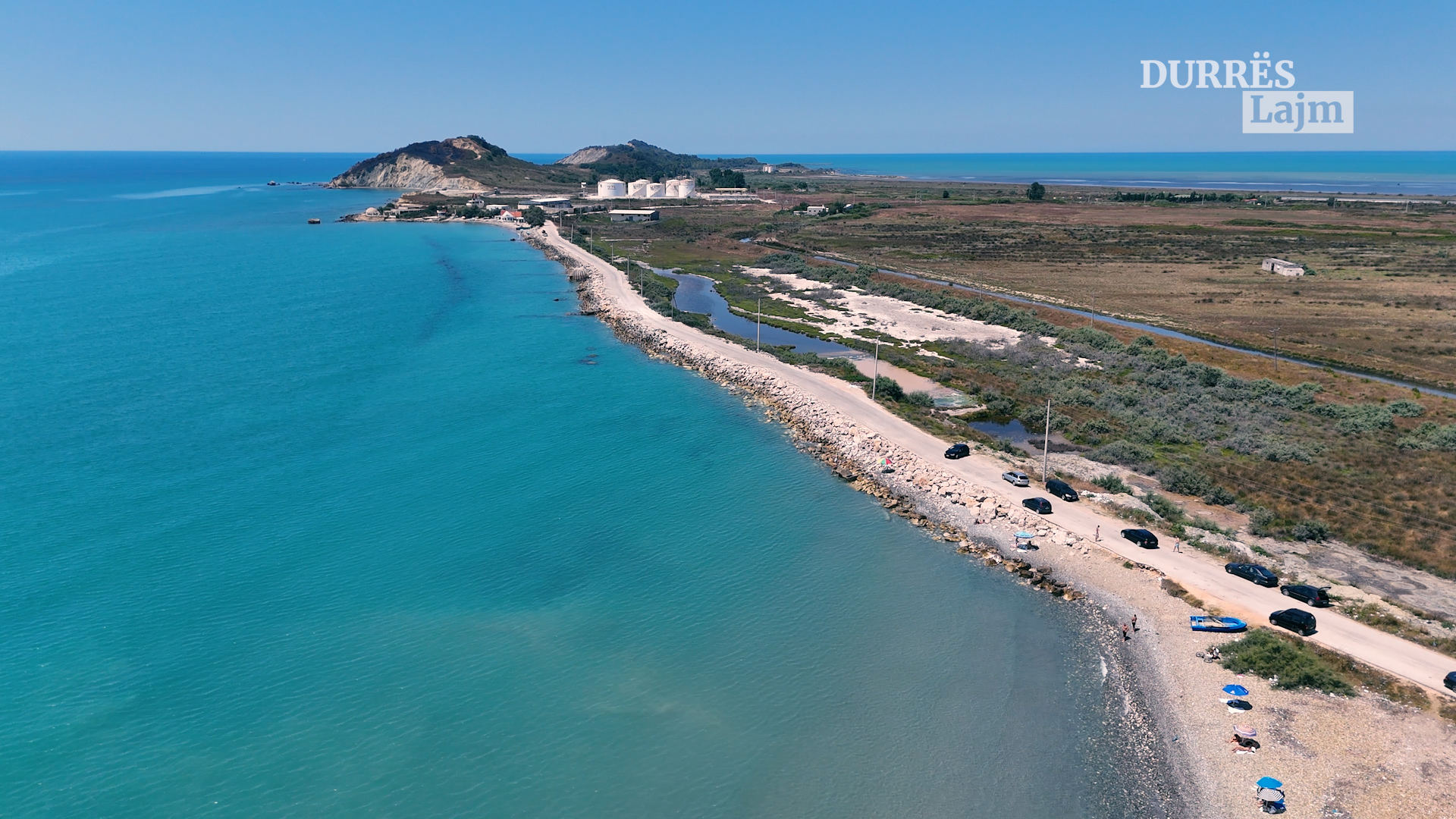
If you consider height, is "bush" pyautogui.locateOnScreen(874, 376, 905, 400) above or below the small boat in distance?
above

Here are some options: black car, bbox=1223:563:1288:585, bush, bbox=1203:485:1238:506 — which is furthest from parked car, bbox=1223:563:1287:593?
A: bush, bbox=1203:485:1238:506

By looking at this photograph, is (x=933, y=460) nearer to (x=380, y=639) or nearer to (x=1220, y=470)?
(x=1220, y=470)

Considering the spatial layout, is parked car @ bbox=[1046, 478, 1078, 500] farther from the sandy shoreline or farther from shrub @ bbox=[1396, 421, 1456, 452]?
shrub @ bbox=[1396, 421, 1456, 452]

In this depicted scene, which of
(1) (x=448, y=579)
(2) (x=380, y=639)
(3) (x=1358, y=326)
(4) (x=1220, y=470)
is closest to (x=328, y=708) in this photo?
(2) (x=380, y=639)

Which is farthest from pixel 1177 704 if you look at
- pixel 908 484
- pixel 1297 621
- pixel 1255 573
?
pixel 908 484

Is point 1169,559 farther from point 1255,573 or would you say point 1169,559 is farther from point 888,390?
point 888,390

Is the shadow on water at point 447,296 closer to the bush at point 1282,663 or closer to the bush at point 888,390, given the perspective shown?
the bush at point 888,390
